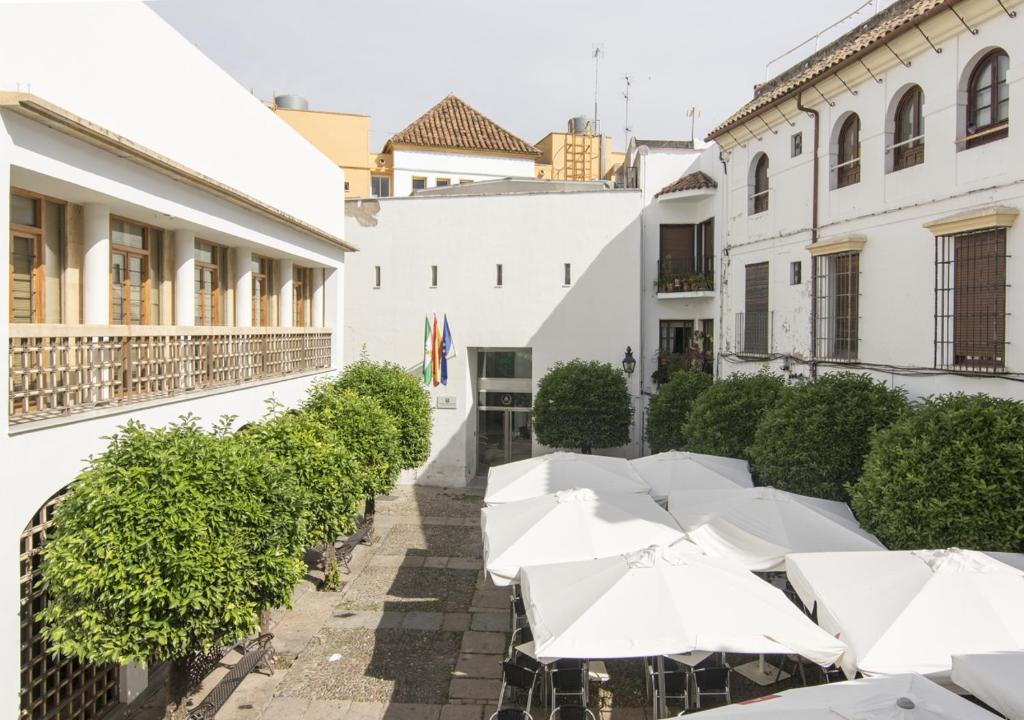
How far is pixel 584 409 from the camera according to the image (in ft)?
69.4

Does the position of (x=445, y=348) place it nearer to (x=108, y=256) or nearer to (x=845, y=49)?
(x=845, y=49)

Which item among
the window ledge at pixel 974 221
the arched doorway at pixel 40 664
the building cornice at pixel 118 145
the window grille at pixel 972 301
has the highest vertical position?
the building cornice at pixel 118 145

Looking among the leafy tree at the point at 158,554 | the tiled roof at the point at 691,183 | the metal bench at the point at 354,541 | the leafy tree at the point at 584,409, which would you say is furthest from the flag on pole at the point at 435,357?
the leafy tree at the point at 158,554

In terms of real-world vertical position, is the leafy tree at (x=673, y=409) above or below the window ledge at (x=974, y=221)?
below

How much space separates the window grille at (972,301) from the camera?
34.8 ft

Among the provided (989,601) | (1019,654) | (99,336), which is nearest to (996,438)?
(989,601)

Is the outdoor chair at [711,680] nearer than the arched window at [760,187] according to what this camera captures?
Yes

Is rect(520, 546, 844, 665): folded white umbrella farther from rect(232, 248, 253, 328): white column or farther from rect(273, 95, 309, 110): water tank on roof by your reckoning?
rect(273, 95, 309, 110): water tank on roof

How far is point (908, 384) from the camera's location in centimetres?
1245

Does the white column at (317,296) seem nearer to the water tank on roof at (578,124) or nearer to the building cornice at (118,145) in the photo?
the building cornice at (118,145)

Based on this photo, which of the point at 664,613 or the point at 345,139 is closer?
the point at 664,613

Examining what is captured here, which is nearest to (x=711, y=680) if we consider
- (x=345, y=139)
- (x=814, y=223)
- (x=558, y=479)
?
(x=558, y=479)

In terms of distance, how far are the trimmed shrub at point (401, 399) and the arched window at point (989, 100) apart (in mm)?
11565

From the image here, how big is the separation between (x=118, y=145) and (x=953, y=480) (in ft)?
33.6
